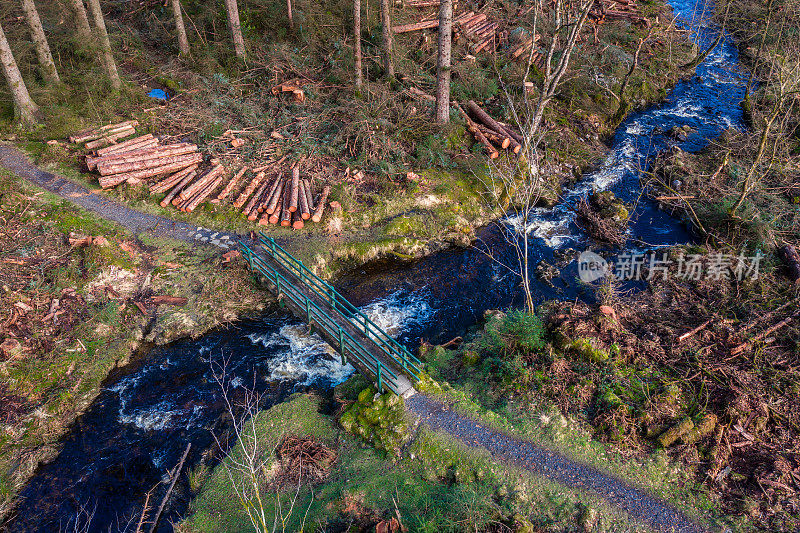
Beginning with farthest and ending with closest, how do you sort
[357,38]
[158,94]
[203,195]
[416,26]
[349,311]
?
[416,26]
[158,94]
[357,38]
[203,195]
[349,311]

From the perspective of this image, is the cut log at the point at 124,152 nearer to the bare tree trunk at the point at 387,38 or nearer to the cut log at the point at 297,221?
the cut log at the point at 297,221

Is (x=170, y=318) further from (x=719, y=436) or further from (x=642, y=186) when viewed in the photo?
(x=642, y=186)

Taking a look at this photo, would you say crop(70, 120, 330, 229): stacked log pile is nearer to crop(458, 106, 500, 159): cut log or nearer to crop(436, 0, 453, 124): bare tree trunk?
crop(436, 0, 453, 124): bare tree trunk

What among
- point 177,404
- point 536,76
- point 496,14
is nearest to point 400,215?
point 177,404

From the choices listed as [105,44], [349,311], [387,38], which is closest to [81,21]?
[105,44]

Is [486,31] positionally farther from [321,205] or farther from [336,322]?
[336,322]

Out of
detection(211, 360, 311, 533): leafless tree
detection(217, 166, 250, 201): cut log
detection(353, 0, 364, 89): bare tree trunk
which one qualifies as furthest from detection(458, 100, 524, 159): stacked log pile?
detection(211, 360, 311, 533): leafless tree
